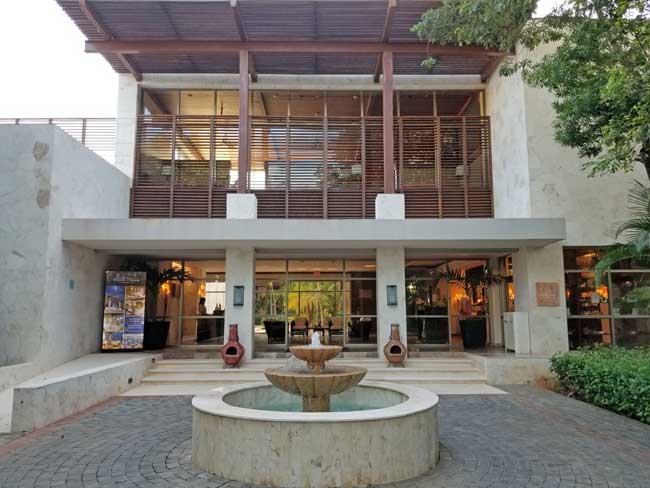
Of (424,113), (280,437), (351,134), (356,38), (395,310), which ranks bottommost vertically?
(280,437)

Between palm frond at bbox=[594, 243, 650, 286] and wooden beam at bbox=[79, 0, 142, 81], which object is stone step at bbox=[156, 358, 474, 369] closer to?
palm frond at bbox=[594, 243, 650, 286]

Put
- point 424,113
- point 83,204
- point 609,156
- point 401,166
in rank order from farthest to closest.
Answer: point 424,113 → point 401,166 → point 83,204 → point 609,156

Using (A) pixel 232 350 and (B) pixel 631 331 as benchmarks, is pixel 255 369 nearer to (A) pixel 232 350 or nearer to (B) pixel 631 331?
(A) pixel 232 350

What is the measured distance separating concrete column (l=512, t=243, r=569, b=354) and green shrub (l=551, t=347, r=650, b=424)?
168 centimetres

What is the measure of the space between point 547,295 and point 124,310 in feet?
33.6

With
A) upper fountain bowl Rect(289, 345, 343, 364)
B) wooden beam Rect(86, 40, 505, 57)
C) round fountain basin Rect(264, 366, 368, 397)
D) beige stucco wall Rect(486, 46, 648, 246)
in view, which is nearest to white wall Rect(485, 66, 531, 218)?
beige stucco wall Rect(486, 46, 648, 246)

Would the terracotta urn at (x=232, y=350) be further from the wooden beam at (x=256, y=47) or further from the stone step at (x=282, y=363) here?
the wooden beam at (x=256, y=47)

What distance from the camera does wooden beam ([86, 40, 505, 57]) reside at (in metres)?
13.0

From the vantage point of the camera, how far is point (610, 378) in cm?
768

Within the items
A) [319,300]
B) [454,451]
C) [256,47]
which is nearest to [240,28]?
[256,47]

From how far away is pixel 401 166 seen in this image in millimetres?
14203

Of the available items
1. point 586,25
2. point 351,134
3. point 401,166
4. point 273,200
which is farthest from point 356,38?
point 586,25

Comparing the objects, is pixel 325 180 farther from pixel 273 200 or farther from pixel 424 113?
pixel 424 113

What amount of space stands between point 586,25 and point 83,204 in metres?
10.7
